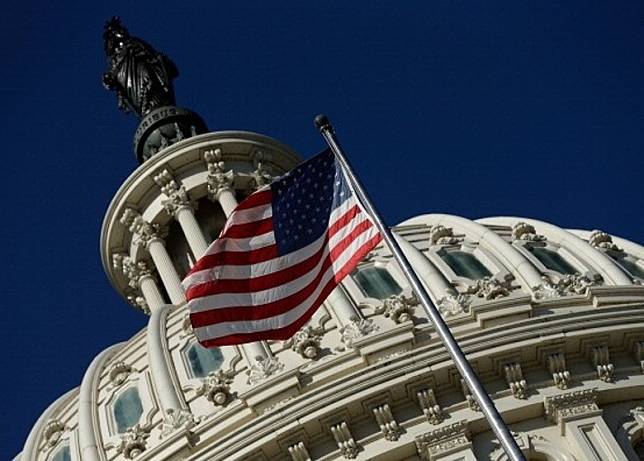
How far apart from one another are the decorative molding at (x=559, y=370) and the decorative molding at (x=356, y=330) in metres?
3.49

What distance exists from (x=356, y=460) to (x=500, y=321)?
4.38 m

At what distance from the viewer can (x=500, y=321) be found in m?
32.2

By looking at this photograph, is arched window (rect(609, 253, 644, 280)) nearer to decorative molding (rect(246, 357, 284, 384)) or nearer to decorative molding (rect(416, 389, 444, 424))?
decorative molding (rect(416, 389, 444, 424))

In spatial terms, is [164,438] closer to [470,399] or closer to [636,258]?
[470,399]

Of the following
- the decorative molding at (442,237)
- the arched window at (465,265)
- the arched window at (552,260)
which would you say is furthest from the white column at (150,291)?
the arched window at (552,260)

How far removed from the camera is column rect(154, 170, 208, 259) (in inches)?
1738

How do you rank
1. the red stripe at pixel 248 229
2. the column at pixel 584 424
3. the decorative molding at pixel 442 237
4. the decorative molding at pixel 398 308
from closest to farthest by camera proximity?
the red stripe at pixel 248 229 → the column at pixel 584 424 → the decorative molding at pixel 398 308 → the decorative molding at pixel 442 237

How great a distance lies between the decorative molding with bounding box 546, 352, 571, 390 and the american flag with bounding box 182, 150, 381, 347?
8147 millimetres

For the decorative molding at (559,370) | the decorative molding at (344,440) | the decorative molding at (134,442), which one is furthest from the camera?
the decorative molding at (134,442)

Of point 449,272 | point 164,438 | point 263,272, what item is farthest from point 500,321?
point 263,272

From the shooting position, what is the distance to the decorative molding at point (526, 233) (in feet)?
129

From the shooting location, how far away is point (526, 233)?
39.6 m

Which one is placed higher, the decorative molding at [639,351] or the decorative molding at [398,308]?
the decorative molding at [398,308]

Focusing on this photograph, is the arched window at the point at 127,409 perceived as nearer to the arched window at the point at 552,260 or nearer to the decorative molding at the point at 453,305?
the decorative molding at the point at 453,305
